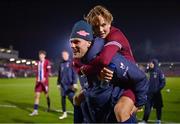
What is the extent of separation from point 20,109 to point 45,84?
1820 mm

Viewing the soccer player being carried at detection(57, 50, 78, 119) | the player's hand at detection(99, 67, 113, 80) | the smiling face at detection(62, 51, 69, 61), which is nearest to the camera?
the player's hand at detection(99, 67, 113, 80)

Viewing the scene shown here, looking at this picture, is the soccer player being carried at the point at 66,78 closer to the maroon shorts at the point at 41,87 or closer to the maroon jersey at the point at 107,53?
the maroon shorts at the point at 41,87

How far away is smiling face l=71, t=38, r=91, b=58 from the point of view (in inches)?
137

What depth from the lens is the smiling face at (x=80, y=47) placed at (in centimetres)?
348

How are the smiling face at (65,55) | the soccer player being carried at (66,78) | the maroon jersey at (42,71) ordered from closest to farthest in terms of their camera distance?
the smiling face at (65,55)
the soccer player being carried at (66,78)
the maroon jersey at (42,71)

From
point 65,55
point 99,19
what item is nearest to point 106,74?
point 99,19

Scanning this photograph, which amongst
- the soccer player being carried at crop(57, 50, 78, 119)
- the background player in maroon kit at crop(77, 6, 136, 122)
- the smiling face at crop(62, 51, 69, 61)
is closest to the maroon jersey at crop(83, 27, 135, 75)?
the background player in maroon kit at crop(77, 6, 136, 122)

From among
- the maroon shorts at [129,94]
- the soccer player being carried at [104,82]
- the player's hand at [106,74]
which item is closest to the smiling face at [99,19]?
the soccer player being carried at [104,82]

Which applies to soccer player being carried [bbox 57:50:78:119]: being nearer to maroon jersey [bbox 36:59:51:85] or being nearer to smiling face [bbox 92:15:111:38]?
maroon jersey [bbox 36:59:51:85]

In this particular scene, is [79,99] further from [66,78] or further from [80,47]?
[66,78]

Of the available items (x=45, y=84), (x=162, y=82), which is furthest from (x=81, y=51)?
(x=45, y=84)

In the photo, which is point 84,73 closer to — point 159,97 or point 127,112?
point 127,112

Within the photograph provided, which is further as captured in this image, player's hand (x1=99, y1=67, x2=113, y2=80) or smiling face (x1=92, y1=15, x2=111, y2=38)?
smiling face (x1=92, y1=15, x2=111, y2=38)

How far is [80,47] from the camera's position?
350cm
